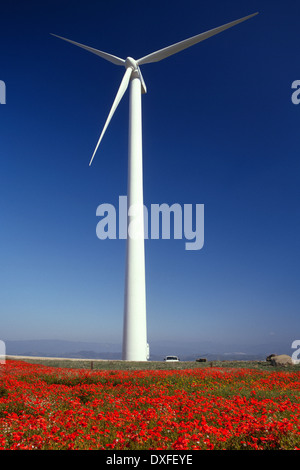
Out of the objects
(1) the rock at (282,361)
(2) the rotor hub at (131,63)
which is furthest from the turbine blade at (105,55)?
(1) the rock at (282,361)

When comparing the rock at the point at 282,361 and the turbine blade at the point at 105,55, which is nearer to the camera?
the rock at the point at 282,361

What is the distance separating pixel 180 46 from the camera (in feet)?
138

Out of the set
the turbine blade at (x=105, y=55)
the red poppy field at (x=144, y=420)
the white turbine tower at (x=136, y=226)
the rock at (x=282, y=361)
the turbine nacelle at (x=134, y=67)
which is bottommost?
the rock at (x=282, y=361)

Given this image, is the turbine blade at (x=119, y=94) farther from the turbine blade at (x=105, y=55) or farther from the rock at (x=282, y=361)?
the rock at (x=282, y=361)

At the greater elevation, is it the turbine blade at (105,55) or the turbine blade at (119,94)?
the turbine blade at (105,55)

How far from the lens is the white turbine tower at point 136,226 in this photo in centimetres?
3594

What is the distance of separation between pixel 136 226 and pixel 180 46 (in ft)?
77.2

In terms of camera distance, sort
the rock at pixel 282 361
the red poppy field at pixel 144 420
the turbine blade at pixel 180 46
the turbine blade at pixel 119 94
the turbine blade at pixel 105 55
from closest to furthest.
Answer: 1. the red poppy field at pixel 144 420
2. the rock at pixel 282 361
3. the turbine blade at pixel 119 94
4. the turbine blade at pixel 180 46
5. the turbine blade at pixel 105 55

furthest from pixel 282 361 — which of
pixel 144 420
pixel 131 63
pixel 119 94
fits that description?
pixel 131 63

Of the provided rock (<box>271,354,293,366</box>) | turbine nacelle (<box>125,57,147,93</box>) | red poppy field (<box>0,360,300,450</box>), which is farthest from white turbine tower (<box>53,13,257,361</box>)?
red poppy field (<box>0,360,300,450</box>)

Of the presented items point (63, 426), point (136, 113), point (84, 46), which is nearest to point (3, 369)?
point (63, 426)

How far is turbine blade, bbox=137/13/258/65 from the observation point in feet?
128

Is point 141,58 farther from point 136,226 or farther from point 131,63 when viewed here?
point 136,226

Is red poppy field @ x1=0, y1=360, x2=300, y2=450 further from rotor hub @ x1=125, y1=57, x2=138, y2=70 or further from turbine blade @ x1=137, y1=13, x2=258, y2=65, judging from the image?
rotor hub @ x1=125, y1=57, x2=138, y2=70
